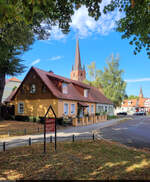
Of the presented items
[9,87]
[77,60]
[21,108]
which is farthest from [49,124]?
[77,60]

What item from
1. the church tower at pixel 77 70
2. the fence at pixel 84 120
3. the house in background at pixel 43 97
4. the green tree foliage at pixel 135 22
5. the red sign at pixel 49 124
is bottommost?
the fence at pixel 84 120

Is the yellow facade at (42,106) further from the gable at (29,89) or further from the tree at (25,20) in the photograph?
the tree at (25,20)

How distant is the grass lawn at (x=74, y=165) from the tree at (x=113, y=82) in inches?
1341

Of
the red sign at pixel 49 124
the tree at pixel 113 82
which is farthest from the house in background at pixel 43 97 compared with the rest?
the tree at pixel 113 82

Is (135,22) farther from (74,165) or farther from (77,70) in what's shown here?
(77,70)

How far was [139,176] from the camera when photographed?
14.9 feet

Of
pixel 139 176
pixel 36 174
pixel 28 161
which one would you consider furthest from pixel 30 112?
pixel 139 176

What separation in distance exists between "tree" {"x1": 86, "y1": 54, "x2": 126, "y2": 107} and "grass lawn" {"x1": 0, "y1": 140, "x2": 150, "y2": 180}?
34.1 metres

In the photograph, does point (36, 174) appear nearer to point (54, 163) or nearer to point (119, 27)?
point (54, 163)

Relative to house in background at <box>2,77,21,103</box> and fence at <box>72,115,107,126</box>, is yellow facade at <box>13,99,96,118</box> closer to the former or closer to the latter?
fence at <box>72,115,107,126</box>

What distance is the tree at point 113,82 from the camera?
40.2 meters

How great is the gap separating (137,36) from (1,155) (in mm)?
9734

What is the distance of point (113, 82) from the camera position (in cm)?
4100

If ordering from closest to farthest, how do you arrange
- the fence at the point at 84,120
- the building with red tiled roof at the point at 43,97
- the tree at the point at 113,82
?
the fence at the point at 84,120, the building with red tiled roof at the point at 43,97, the tree at the point at 113,82
